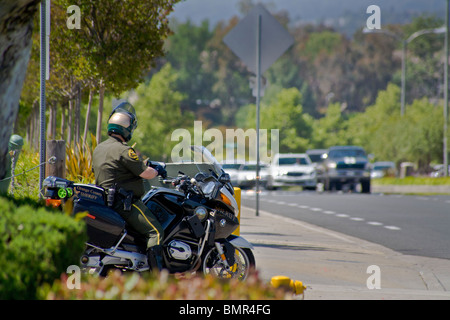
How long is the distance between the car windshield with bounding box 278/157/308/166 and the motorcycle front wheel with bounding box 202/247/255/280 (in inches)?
1172

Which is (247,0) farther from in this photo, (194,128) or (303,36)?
(194,128)

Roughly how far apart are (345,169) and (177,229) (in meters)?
27.7

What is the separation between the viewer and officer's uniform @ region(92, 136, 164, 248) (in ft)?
23.5

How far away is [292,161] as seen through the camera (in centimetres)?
3756

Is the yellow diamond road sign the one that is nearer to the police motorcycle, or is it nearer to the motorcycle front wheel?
the police motorcycle

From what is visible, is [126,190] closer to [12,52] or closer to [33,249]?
[12,52]

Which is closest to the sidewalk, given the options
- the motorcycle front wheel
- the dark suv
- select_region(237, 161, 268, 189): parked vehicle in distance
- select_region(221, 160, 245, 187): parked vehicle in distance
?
the motorcycle front wheel

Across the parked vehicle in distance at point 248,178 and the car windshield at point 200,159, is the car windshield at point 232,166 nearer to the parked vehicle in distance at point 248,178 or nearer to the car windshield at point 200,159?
the parked vehicle in distance at point 248,178

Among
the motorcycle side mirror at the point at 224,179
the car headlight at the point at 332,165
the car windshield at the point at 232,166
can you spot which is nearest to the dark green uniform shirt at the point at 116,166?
the motorcycle side mirror at the point at 224,179

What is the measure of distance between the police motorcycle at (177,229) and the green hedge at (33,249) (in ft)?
7.57

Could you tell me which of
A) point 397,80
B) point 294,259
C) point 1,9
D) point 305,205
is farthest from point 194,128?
point 1,9

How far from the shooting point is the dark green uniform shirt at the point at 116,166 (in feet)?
23.2

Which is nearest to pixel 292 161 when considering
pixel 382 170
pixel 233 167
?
pixel 233 167
